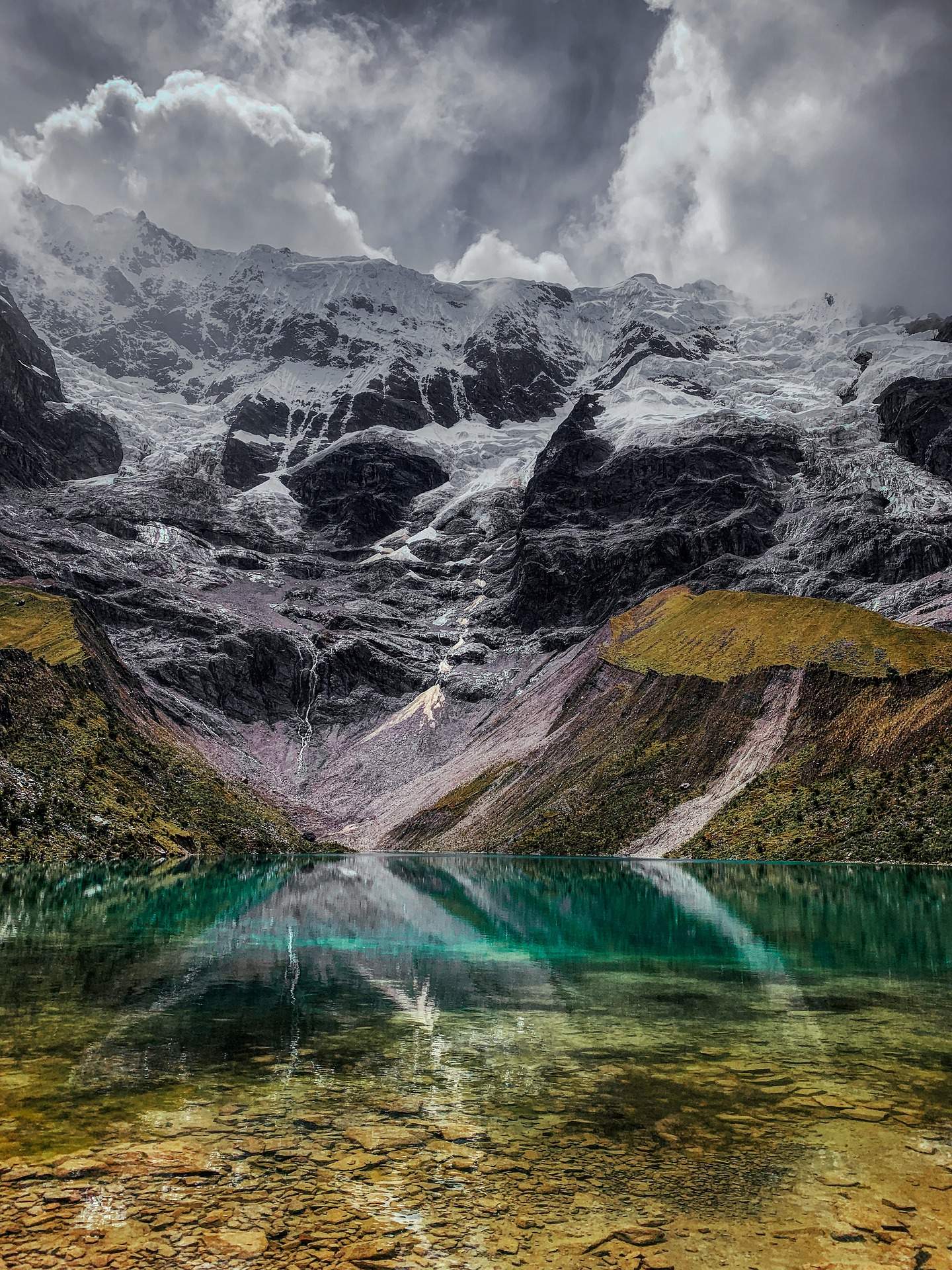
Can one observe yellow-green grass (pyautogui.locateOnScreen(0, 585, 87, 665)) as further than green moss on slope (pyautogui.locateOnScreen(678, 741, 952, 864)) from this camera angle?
Yes

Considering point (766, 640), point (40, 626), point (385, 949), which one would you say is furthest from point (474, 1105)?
point (766, 640)

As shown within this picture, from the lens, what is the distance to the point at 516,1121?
14336mm

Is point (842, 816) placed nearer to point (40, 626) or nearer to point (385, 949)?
point (385, 949)

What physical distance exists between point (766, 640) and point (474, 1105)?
133254mm

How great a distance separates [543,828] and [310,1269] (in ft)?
412

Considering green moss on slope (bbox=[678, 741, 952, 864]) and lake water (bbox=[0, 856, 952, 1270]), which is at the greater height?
green moss on slope (bbox=[678, 741, 952, 864])

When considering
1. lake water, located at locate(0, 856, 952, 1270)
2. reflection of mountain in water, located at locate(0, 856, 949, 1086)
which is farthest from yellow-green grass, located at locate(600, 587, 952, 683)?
lake water, located at locate(0, 856, 952, 1270)

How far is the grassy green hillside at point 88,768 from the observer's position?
277 ft

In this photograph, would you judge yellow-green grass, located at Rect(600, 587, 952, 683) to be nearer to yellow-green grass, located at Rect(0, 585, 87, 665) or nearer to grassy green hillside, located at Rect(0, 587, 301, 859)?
grassy green hillside, located at Rect(0, 587, 301, 859)

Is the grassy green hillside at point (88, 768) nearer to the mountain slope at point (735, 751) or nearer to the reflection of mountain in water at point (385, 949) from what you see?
the reflection of mountain in water at point (385, 949)

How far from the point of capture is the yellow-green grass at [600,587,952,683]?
119m

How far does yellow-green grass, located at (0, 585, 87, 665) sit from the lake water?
9559 cm

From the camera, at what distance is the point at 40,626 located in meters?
130

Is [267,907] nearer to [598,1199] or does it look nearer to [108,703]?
[598,1199]
